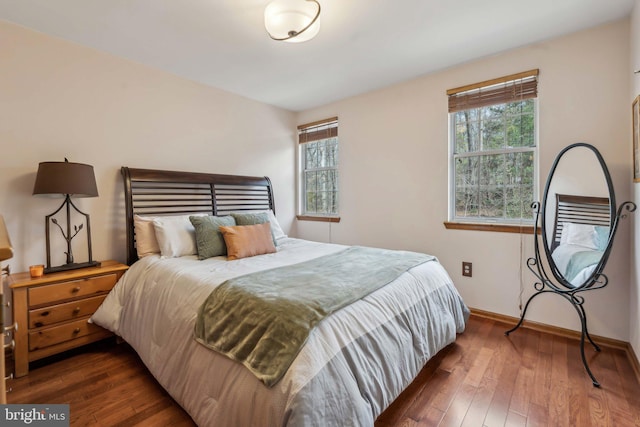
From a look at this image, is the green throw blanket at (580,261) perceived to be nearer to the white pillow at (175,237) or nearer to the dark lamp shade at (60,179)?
the white pillow at (175,237)

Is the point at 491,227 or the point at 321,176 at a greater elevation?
the point at 321,176

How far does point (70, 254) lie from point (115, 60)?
1.78 m

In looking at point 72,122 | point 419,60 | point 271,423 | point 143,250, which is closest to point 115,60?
point 72,122

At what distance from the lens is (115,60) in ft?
8.89

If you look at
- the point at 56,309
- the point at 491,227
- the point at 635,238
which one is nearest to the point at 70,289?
the point at 56,309

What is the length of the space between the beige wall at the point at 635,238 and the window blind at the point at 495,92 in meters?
0.58

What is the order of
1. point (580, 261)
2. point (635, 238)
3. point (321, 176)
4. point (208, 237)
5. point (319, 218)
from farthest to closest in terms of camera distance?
point (321, 176)
point (319, 218)
point (208, 237)
point (580, 261)
point (635, 238)

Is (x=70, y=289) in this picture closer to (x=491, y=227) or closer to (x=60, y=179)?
(x=60, y=179)

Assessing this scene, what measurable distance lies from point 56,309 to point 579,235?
12.8 ft

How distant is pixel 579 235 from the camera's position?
221 cm

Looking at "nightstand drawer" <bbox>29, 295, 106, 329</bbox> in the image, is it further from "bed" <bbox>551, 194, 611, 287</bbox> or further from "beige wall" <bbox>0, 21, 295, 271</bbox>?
"bed" <bbox>551, 194, 611, 287</bbox>

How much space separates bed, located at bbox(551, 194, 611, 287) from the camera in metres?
2.10

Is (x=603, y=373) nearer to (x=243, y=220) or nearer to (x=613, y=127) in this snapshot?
(x=613, y=127)

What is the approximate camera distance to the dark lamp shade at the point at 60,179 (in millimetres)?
2119
